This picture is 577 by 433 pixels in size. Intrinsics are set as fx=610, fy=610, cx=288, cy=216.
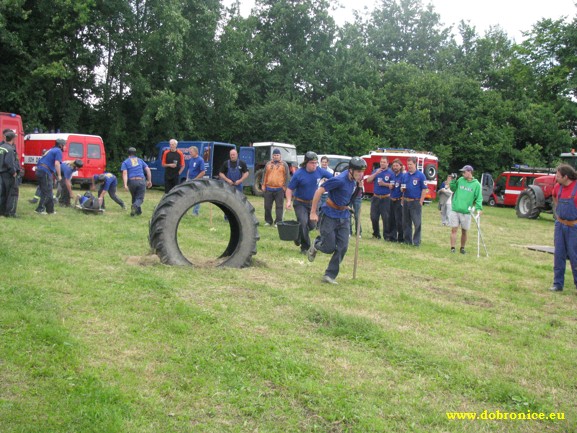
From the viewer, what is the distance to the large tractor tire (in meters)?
8.39

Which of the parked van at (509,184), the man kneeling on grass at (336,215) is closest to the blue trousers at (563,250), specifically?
the man kneeling on grass at (336,215)

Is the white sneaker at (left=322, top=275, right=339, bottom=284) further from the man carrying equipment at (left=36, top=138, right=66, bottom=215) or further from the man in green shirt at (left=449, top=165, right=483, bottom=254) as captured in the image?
the man carrying equipment at (left=36, top=138, right=66, bottom=215)

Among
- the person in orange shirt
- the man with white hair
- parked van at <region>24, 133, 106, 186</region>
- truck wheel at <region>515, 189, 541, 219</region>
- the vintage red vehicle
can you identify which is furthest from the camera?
truck wheel at <region>515, 189, 541, 219</region>

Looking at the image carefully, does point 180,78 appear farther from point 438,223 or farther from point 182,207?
point 182,207

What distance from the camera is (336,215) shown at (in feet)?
26.8

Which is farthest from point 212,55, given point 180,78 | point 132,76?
point 132,76

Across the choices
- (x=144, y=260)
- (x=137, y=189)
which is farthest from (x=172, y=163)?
(x=144, y=260)

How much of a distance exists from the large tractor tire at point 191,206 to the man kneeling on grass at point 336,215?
1190 mm

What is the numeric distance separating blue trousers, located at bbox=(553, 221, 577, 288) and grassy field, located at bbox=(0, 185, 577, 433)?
0.30 m

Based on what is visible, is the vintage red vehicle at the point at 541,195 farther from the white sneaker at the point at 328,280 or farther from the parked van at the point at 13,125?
the parked van at the point at 13,125

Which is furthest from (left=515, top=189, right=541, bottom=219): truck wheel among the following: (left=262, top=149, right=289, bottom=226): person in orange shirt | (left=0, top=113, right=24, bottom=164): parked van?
(left=0, top=113, right=24, bottom=164): parked van

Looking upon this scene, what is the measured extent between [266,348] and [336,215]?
11.1ft

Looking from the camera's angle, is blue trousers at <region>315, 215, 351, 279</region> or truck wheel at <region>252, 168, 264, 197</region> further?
truck wheel at <region>252, 168, 264, 197</region>

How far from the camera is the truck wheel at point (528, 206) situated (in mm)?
23578
